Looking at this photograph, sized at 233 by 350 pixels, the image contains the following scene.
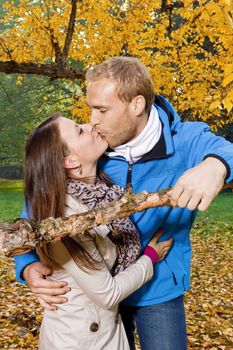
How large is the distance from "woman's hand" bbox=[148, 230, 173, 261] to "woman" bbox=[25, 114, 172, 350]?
0.03 m

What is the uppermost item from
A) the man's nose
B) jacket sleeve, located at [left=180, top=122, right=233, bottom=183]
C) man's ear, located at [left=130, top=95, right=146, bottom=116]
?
man's ear, located at [left=130, top=95, right=146, bottom=116]

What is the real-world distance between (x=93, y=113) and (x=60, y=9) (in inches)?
320

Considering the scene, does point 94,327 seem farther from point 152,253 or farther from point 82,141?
point 82,141

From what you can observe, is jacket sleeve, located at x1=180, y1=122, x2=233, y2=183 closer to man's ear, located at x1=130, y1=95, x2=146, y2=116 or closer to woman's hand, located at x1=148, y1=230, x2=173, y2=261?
man's ear, located at x1=130, y1=95, x2=146, y2=116

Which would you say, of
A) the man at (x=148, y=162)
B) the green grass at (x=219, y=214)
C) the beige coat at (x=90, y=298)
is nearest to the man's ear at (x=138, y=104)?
the man at (x=148, y=162)

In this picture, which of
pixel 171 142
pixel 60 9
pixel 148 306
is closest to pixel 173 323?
pixel 148 306

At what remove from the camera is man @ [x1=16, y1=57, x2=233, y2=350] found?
194cm

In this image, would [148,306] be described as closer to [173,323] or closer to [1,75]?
[173,323]

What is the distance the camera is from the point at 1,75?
2372 cm

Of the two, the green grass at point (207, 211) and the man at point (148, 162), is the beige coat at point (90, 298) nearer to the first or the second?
the man at point (148, 162)

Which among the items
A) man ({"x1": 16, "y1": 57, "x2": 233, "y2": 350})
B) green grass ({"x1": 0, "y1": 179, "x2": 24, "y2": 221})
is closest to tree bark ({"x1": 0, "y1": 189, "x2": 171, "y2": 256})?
man ({"x1": 16, "y1": 57, "x2": 233, "y2": 350})

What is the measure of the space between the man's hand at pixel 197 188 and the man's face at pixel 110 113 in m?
0.56

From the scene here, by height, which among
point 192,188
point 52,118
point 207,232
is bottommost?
point 207,232

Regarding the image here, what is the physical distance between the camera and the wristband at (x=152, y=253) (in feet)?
6.41
